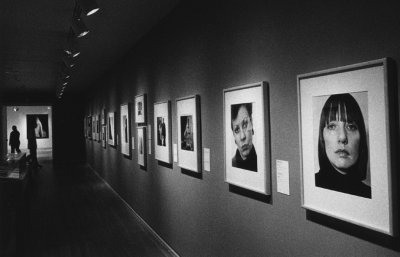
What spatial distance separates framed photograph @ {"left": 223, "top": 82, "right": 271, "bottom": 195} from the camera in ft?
8.44

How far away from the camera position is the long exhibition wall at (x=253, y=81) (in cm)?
187

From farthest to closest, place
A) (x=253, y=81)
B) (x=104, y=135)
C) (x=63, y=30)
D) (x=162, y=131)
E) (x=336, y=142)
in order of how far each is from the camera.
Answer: (x=104, y=135)
(x=63, y=30)
(x=162, y=131)
(x=253, y=81)
(x=336, y=142)

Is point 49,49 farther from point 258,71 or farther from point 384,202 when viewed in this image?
point 384,202

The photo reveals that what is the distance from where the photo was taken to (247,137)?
2.79 metres

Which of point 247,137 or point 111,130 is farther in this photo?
point 111,130

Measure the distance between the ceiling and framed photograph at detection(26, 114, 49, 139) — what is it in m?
16.6

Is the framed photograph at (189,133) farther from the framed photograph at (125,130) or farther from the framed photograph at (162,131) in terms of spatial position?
the framed photograph at (125,130)

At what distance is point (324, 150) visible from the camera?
2.02 metres

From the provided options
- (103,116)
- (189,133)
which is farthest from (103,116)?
(189,133)

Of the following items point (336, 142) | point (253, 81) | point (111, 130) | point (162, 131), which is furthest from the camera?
point (111, 130)

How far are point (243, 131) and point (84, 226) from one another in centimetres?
440

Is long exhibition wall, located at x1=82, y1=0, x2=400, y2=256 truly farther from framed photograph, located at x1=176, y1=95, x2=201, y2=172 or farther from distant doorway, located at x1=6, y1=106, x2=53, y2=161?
distant doorway, located at x1=6, y1=106, x2=53, y2=161

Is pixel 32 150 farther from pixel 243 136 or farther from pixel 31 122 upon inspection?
pixel 243 136

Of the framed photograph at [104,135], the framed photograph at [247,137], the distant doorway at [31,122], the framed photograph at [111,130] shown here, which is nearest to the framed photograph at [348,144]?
the framed photograph at [247,137]
